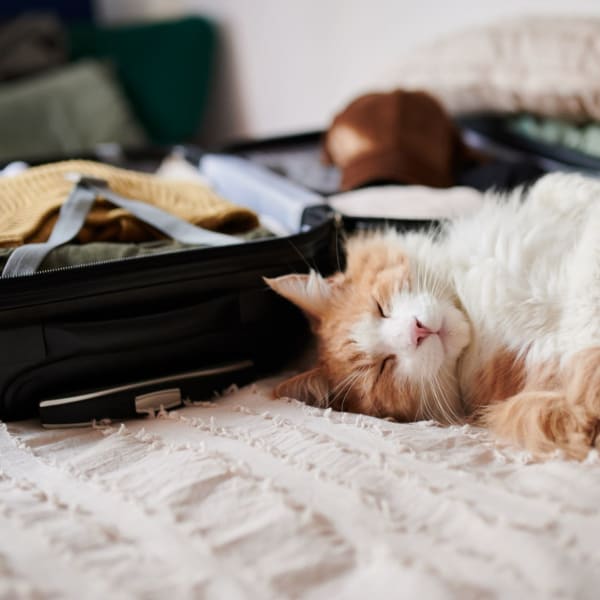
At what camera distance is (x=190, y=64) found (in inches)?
129

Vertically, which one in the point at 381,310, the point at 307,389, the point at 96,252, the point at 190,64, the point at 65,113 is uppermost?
the point at 190,64

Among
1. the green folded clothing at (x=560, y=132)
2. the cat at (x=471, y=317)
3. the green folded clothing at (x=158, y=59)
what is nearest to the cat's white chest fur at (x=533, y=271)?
the cat at (x=471, y=317)

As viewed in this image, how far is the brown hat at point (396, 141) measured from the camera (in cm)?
169

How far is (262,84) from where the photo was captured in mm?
3223

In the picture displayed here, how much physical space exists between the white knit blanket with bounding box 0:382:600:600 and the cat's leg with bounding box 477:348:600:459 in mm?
28

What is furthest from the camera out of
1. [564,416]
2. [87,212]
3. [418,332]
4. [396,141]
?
[396,141]

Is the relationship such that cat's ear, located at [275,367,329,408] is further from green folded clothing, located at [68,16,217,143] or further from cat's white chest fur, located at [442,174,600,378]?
green folded clothing, located at [68,16,217,143]

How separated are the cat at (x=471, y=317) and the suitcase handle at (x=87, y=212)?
0.56ft

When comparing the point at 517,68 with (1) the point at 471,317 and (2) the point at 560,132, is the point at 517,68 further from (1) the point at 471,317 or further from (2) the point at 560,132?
(1) the point at 471,317

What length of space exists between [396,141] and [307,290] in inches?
27.3

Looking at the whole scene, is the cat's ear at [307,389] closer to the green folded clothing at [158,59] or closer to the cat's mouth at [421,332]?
the cat's mouth at [421,332]

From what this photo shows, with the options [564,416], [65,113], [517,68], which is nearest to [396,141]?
[517,68]

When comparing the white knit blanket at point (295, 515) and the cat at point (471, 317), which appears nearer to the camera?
the white knit blanket at point (295, 515)

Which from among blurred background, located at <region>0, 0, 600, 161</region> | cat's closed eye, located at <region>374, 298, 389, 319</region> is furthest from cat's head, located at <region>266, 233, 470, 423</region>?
blurred background, located at <region>0, 0, 600, 161</region>
